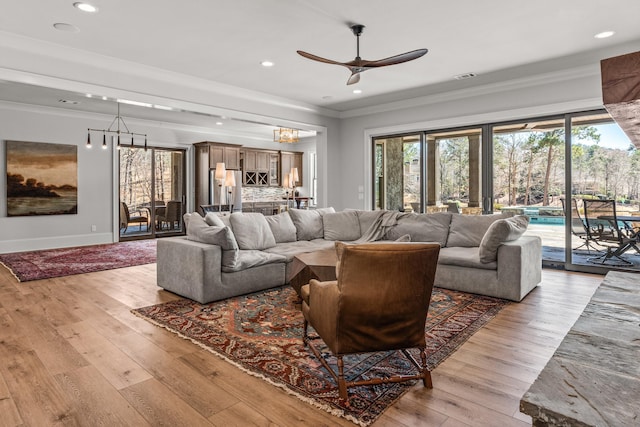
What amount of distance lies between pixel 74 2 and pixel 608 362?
4139mm

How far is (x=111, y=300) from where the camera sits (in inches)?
157

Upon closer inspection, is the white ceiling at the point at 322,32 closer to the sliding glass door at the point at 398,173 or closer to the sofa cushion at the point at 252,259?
the sliding glass door at the point at 398,173

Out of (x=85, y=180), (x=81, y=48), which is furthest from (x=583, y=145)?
(x=85, y=180)

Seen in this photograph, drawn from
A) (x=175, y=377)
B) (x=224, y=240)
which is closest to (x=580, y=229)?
(x=224, y=240)

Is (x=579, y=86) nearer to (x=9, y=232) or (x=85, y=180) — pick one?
(x=85, y=180)

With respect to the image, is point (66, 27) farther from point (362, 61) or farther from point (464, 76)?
point (464, 76)

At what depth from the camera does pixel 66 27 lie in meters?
3.69

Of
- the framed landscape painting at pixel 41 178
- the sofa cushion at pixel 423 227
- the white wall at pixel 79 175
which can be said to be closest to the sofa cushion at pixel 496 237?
the sofa cushion at pixel 423 227

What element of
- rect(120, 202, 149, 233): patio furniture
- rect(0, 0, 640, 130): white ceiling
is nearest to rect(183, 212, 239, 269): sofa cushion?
rect(0, 0, 640, 130): white ceiling

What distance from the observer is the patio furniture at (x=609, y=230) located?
16.3 ft

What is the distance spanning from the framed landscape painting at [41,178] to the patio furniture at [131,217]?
0.95 m

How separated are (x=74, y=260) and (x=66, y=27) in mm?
3825

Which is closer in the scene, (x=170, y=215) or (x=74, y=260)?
(x=74, y=260)

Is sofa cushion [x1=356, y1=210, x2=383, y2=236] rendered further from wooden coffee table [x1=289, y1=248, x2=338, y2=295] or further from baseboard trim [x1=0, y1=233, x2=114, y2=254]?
baseboard trim [x1=0, y1=233, x2=114, y2=254]
